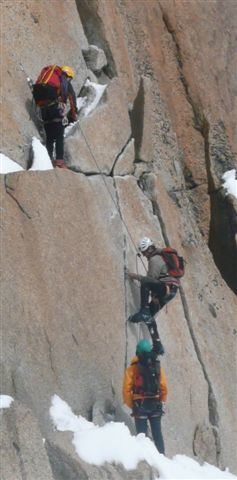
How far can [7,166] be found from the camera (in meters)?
16.9

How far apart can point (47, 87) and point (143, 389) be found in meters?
5.78

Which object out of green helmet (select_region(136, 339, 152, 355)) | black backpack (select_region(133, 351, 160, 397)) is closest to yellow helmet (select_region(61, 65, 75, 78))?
green helmet (select_region(136, 339, 152, 355))

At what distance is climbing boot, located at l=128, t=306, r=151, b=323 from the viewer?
18.8 meters

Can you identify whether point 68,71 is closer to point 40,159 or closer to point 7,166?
point 40,159

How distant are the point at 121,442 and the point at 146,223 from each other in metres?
6.21

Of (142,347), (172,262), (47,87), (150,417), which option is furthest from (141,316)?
(47,87)

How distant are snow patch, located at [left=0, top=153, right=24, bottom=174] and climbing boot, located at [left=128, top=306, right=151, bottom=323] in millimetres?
3673

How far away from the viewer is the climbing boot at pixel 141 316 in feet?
61.8

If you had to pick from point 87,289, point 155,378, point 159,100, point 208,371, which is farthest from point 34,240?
point 159,100

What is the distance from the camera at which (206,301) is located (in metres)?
23.0

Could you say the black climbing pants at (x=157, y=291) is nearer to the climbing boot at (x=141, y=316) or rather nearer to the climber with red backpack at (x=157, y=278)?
the climber with red backpack at (x=157, y=278)

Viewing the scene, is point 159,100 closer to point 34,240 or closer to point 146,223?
point 146,223

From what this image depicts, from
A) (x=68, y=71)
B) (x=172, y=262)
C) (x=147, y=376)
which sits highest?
A: (x=68, y=71)

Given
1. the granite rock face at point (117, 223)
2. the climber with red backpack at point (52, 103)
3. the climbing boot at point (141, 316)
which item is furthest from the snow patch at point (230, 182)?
the climber with red backpack at point (52, 103)
